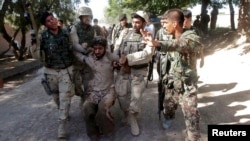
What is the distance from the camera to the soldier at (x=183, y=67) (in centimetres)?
425

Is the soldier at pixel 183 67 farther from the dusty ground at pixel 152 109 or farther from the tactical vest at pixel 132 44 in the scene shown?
the dusty ground at pixel 152 109

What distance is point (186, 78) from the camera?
464 cm

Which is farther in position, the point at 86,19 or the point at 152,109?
the point at 152,109

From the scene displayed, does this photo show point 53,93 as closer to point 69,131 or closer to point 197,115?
point 69,131

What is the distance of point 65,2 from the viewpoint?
94.6 feet

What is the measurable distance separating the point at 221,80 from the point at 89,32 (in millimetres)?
4722

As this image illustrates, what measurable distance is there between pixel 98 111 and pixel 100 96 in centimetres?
25

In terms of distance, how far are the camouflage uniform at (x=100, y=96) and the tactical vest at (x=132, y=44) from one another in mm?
294

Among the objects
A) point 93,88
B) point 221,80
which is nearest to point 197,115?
point 93,88

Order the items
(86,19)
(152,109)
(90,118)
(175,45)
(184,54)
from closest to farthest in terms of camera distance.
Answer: (175,45) → (184,54) → (90,118) → (86,19) → (152,109)

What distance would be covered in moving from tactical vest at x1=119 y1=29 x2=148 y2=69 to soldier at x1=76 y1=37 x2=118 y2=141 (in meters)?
0.29

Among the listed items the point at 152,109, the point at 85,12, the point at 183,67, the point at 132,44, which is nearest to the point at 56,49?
the point at 85,12

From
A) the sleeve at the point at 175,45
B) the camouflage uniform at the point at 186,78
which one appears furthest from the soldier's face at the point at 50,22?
the sleeve at the point at 175,45

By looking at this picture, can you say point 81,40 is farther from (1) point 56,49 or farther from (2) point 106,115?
(2) point 106,115
